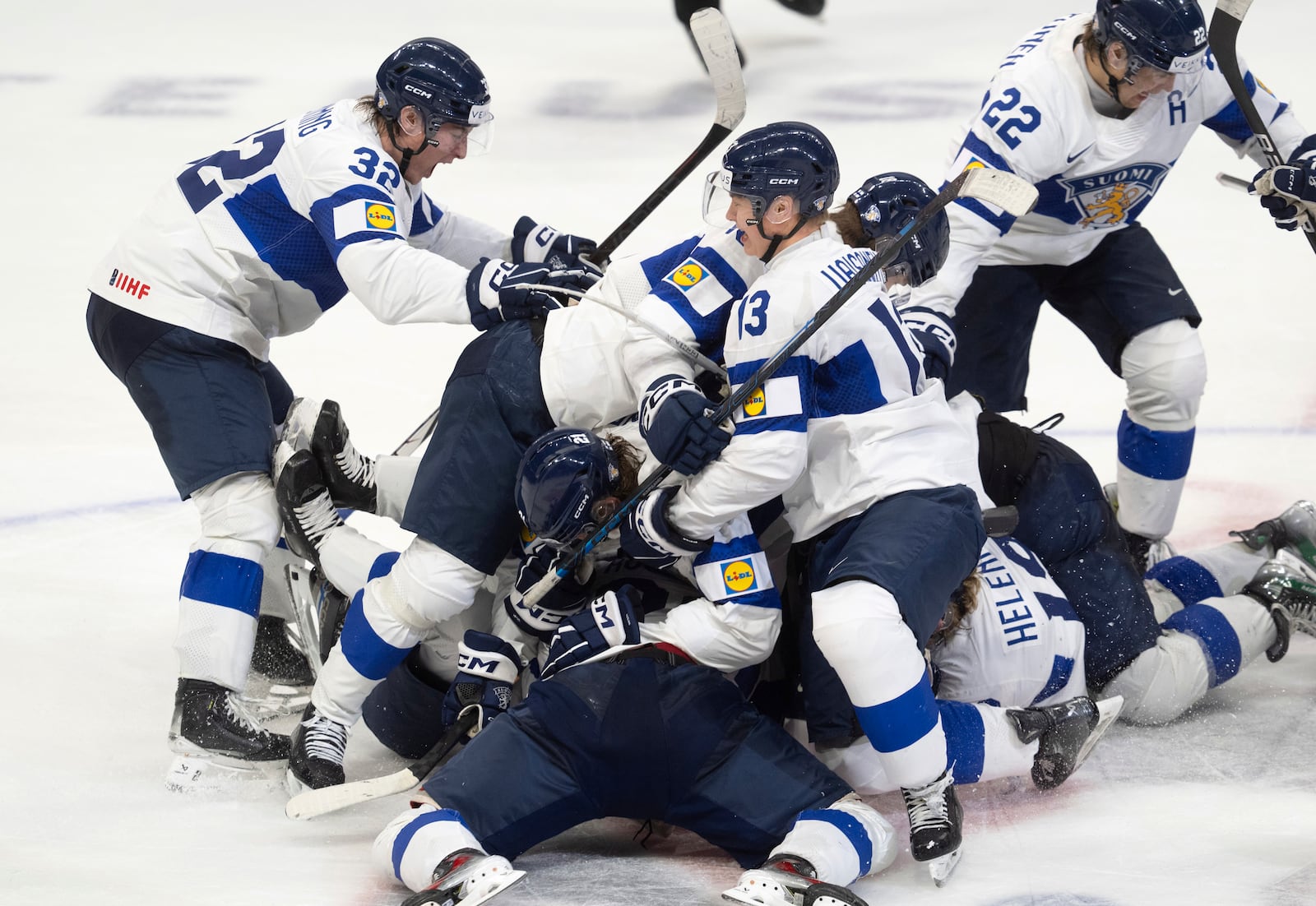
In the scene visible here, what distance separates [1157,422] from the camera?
13.4 ft

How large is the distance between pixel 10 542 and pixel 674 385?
96.7 inches

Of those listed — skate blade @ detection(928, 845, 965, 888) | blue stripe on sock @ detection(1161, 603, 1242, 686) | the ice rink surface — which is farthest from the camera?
blue stripe on sock @ detection(1161, 603, 1242, 686)

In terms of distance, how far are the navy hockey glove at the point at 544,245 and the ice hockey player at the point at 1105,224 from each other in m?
0.80

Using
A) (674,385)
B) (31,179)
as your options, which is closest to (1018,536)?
(674,385)

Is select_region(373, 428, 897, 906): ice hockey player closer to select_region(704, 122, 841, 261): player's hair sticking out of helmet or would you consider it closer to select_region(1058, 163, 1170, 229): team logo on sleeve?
select_region(704, 122, 841, 261): player's hair sticking out of helmet

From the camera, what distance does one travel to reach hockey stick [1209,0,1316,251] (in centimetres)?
379

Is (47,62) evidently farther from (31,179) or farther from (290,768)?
(290,768)

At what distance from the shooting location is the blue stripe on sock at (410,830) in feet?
8.79

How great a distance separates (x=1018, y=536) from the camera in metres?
3.47

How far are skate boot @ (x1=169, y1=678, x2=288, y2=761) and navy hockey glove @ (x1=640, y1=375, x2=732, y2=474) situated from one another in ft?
3.61

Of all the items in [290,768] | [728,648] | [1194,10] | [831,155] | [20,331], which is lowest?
[290,768]

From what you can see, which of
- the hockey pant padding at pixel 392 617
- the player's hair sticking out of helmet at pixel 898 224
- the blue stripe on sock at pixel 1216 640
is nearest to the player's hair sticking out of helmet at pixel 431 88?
the player's hair sticking out of helmet at pixel 898 224

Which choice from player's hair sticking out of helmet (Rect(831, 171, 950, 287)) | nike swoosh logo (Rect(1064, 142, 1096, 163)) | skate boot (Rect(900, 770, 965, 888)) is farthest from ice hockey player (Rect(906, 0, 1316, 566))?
skate boot (Rect(900, 770, 965, 888))

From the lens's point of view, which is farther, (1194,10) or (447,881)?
(1194,10)
